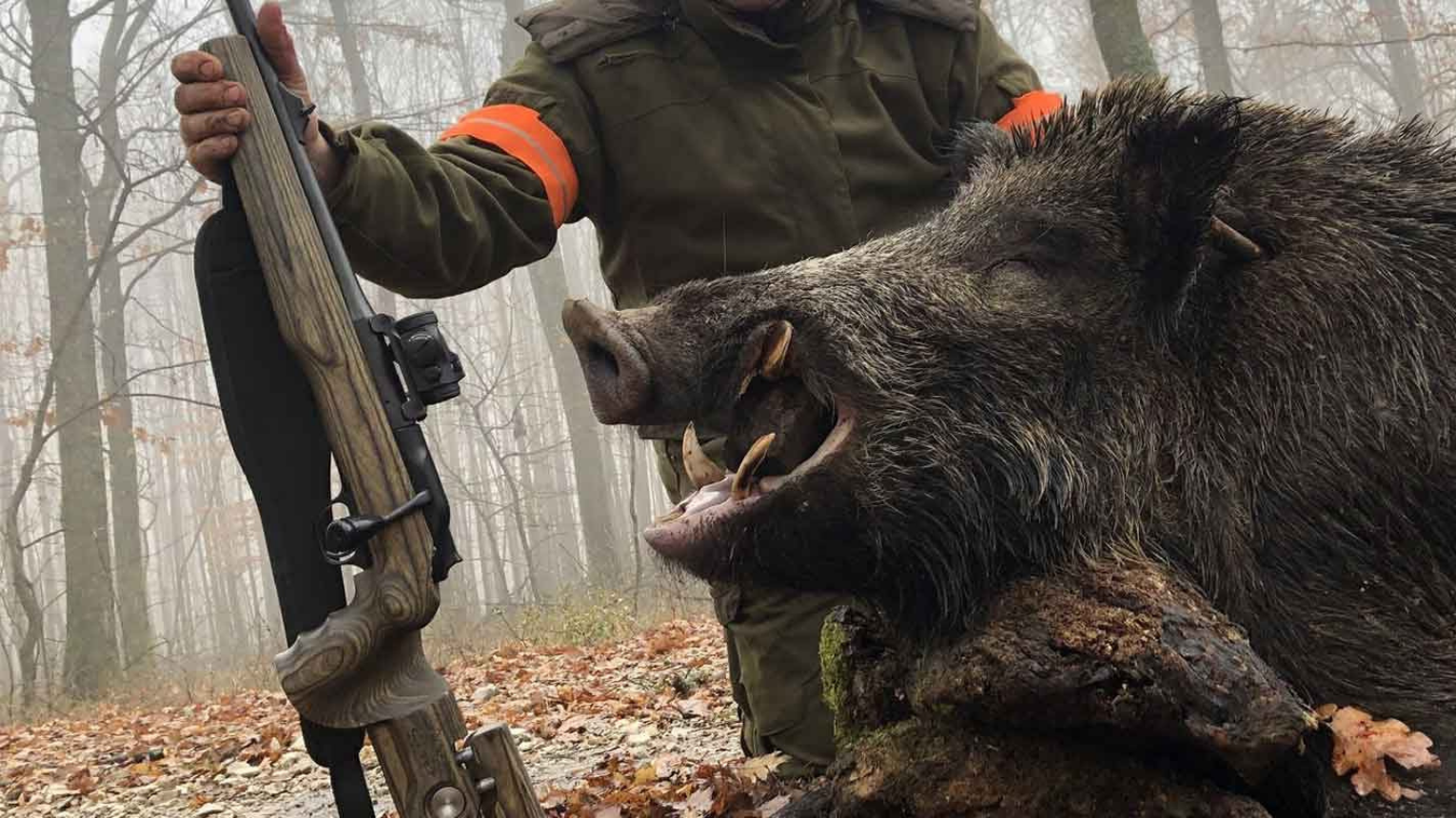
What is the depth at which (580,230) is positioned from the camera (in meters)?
53.2

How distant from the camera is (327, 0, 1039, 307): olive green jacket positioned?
3.66 metres

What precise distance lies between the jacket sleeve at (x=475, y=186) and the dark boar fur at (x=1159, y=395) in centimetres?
102

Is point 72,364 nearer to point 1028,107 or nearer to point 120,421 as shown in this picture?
point 120,421

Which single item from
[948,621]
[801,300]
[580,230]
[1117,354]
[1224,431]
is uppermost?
[580,230]

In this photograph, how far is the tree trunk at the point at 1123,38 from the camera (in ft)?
24.9

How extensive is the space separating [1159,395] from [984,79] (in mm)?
1992

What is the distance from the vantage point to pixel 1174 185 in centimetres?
239

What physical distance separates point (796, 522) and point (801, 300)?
0.44 m

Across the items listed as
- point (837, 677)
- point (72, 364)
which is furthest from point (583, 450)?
point (837, 677)

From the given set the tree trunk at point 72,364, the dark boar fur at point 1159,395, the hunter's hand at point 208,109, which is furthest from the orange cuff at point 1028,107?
the tree trunk at point 72,364

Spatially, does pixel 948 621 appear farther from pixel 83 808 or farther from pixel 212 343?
pixel 83 808

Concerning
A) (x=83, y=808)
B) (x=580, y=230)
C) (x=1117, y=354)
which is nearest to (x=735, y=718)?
(x=83, y=808)

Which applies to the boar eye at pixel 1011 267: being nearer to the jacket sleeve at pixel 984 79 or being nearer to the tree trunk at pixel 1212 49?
the jacket sleeve at pixel 984 79

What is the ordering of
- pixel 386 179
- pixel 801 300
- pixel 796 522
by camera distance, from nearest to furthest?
pixel 796 522, pixel 801 300, pixel 386 179
